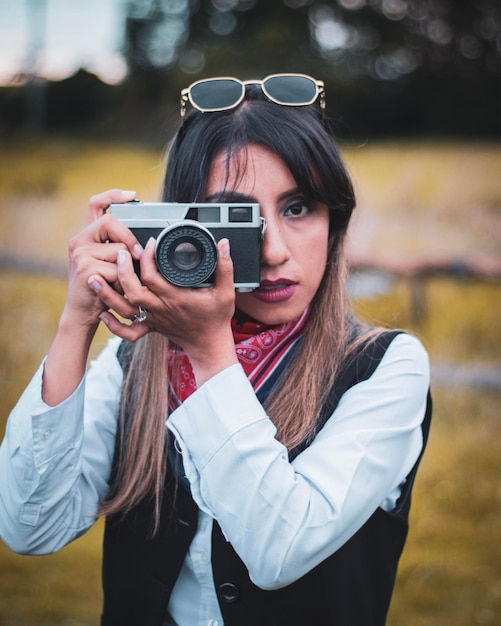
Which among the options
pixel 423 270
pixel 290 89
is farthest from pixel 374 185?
pixel 290 89

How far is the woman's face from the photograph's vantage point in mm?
Result: 1338

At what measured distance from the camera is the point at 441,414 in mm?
3803

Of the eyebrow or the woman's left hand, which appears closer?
the woman's left hand

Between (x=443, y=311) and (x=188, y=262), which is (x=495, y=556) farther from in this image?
(x=188, y=262)

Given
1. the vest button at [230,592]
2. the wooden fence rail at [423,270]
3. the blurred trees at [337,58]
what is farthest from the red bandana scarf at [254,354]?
the blurred trees at [337,58]

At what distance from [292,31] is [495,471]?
4.56m

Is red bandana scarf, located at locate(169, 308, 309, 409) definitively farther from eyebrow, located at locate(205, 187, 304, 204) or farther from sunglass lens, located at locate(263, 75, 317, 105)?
sunglass lens, located at locate(263, 75, 317, 105)

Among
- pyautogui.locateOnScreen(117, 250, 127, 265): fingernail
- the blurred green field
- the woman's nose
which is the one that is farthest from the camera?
the blurred green field

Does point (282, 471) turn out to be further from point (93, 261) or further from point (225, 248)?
point (93, 261)

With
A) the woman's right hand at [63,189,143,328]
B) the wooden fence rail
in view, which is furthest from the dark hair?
the wooden fence rail

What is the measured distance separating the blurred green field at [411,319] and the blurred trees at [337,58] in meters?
0.54

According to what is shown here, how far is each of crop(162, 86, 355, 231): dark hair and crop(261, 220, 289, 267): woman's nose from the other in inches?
4.5

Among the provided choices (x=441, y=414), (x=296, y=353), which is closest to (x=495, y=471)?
(x=441, y=414)

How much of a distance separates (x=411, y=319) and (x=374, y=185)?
138 centimetres
